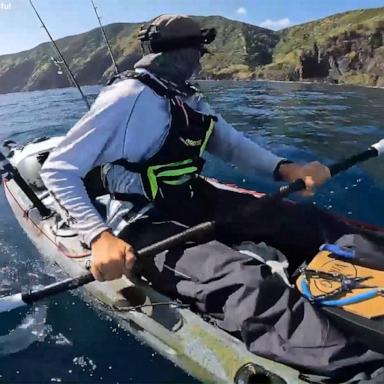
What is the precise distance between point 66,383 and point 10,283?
262 cm

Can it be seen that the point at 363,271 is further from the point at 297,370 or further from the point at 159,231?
the point at 159,231

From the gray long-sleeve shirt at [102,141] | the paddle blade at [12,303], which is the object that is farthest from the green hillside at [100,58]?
the paddle blade at [12,303]

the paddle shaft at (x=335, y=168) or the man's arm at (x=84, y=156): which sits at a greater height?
the man's arm at (x=84, y=156)

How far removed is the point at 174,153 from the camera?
4375 millimetres

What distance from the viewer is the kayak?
11.6 feet

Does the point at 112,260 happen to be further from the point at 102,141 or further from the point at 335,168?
the point at 335,168

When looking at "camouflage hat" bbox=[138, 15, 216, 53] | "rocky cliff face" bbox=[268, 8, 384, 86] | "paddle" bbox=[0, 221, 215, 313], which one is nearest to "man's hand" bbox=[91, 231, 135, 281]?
"paddle" bbox=[0, 221, 215, 313]

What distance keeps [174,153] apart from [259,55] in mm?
106059

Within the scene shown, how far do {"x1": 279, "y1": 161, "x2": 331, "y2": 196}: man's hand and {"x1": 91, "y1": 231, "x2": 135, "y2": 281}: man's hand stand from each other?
219cm

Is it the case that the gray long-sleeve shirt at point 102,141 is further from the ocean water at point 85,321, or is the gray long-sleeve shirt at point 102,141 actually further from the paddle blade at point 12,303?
the ocean water at point 85,321

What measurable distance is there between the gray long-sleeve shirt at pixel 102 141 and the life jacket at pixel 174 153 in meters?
0.07

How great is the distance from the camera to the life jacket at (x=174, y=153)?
13.9 feet

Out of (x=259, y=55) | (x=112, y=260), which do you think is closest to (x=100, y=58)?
(x=259, y=55)

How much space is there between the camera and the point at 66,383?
4.78 metres
